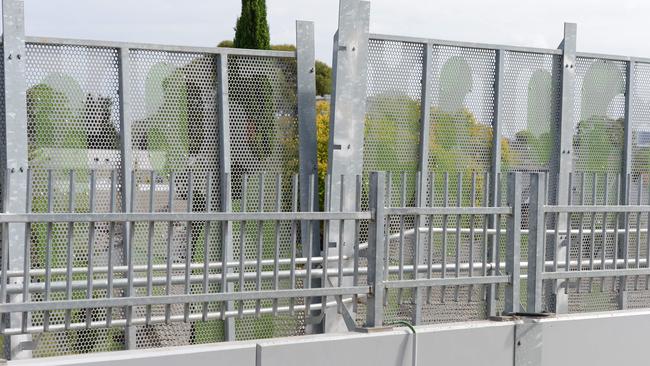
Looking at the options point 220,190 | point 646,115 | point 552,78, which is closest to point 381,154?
point 220,190

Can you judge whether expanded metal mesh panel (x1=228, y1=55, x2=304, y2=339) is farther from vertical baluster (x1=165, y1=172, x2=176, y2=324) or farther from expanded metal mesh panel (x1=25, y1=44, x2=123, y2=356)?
vertical baluster (x1=165, y1=172, x2=176, y2=324)

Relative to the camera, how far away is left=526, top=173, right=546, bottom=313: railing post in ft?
24.7

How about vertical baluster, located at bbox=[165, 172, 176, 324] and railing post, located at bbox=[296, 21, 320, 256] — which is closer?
vertical baluster, located at bbox=[165, 172, 176, 324]

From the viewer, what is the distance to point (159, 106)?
27.4 feet

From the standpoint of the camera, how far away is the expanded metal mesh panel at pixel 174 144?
8250 mm

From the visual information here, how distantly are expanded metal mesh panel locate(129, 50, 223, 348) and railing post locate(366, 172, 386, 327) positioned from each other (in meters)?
1.84

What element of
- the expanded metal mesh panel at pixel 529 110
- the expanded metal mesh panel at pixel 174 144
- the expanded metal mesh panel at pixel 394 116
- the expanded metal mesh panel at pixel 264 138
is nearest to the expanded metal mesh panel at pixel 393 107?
the expanded metal mesh panel at pixel 394 116

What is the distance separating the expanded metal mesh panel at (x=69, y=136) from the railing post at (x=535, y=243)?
10.7ft

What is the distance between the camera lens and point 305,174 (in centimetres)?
880

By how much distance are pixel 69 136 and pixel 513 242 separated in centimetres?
354

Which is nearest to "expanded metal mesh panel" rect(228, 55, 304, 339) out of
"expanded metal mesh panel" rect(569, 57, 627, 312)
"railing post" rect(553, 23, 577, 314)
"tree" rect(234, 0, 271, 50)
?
"railing post" rect(553, 23, 577, 314)

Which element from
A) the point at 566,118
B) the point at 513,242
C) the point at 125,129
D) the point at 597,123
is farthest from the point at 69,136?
the point at 597,123

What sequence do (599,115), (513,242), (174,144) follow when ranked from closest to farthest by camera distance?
(513,242) < (174,144) < (599,115)

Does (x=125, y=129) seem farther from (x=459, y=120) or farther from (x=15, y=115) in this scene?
(x=459, y=120)
